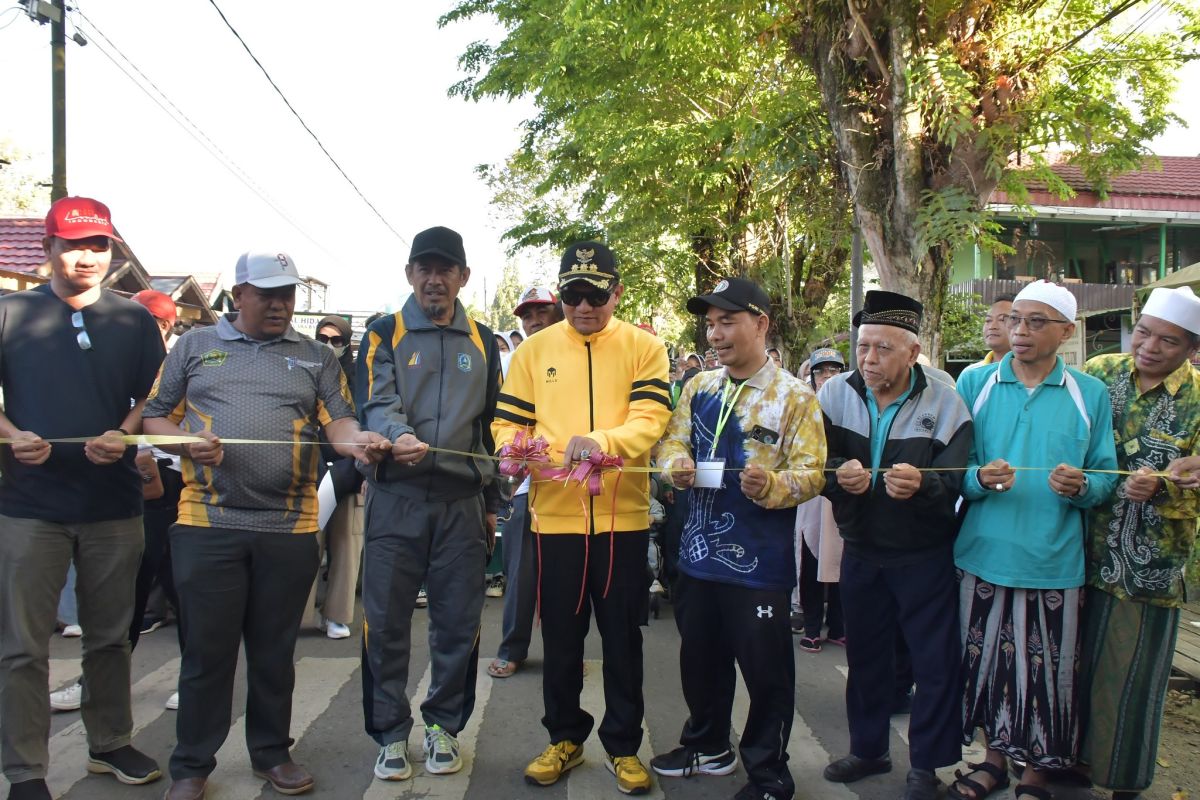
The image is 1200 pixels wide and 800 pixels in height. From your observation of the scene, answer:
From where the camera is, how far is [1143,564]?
3520 millimetres

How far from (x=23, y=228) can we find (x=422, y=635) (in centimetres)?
1333

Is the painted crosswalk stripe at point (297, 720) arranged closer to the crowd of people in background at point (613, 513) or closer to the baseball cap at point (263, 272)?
the crowd of people in background at point (613, 513)

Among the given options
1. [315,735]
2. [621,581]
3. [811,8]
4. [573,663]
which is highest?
[811,8]

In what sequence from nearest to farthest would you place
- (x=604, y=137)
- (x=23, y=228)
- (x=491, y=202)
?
(x=604, y=137) < (x=23, y=228) < (x=491, y=202)

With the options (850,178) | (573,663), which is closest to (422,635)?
(573,663)

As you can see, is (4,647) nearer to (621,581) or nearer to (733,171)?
(621,581)

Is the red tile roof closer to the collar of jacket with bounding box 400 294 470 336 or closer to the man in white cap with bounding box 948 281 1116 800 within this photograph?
the collar of jacket with bounding box 400 294 470 336

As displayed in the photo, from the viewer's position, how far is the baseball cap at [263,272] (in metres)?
3.61

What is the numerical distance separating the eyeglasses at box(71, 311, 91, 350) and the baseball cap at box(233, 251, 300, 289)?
0.67 metres

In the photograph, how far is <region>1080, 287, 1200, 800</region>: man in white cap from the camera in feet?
11.5

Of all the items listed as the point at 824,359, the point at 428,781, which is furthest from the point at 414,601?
the point at 824,359

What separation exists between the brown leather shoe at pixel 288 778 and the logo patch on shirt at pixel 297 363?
172 cm

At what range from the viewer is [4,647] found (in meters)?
3.40

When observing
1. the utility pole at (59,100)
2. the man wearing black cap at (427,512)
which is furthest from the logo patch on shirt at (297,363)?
the utility pole at (59,100)
